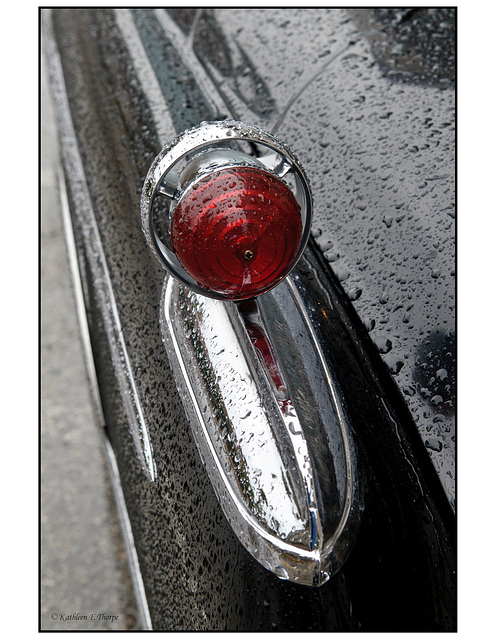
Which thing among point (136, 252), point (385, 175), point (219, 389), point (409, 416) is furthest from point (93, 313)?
point (409, 416)

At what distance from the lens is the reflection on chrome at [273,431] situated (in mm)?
861

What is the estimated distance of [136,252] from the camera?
1334 mm

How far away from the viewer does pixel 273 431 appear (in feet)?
2.96

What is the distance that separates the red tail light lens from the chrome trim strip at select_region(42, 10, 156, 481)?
535 mm

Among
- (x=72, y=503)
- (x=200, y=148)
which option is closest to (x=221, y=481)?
(x=200, y=148)

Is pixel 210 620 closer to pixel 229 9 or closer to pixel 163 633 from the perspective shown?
pixel 163 633

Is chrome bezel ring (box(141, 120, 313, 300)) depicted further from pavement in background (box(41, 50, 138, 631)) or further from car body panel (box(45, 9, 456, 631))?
pavement in background (box(41, 50, 138, 631))

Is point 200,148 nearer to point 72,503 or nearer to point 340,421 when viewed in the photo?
point 340,421

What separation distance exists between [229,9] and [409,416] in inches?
52.7

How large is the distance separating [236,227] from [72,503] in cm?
186

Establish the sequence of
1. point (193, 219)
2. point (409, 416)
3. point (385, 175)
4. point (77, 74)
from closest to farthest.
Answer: point (193, 219), point (409, 416), point (385, 175), point (77, 74)

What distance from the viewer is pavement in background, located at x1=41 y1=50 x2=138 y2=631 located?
6.45ft

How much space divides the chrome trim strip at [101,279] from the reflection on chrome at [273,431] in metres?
0.24

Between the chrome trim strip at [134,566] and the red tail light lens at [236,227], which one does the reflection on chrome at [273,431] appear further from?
the chrome trim strip at [134,566]
